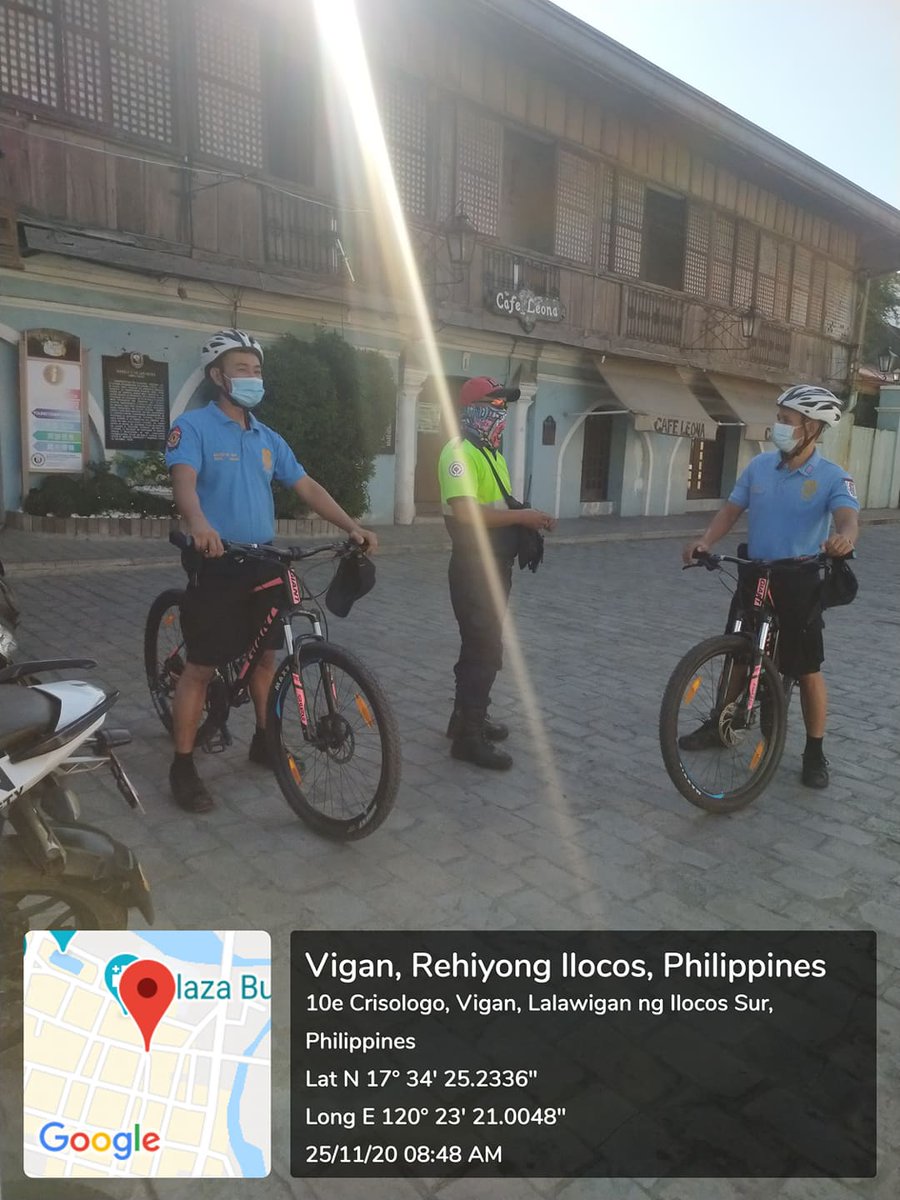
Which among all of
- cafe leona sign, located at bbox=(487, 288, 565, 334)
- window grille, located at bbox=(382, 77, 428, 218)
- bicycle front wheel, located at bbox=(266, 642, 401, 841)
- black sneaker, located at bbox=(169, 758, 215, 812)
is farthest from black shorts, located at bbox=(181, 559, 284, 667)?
cafe leona sign, located at bbox=(487, 288, 565, 334)

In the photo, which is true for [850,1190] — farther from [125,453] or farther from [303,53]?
[303,53]

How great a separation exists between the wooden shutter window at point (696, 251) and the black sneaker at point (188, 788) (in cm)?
1708

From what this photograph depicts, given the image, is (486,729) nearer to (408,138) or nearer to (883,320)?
(408,138)

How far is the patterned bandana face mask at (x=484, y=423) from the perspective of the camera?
4.06 metres

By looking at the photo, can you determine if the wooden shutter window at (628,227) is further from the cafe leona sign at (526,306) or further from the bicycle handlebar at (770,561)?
the bicycle handlebar at (770,561)

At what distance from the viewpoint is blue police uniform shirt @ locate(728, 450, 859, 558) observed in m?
3.85

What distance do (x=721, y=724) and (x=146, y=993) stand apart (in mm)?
2741

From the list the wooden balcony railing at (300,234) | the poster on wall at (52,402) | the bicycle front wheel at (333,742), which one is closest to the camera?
the bicycle front wheel at (333,742)

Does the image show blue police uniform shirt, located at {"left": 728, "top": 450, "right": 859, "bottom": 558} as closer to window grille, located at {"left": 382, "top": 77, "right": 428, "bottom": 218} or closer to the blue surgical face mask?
the blue surgical face mask

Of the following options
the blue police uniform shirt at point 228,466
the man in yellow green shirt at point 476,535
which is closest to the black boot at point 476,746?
the man in yellow green shirt at point 476,535

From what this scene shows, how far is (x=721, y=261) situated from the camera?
18656 millimetres

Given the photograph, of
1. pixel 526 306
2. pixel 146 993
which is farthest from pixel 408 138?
pixel 146 993

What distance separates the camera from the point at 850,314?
23.3 metres

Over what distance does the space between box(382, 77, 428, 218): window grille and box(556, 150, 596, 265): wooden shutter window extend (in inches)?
121
